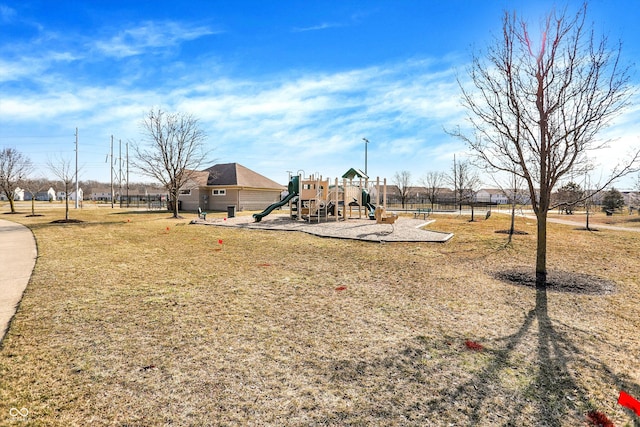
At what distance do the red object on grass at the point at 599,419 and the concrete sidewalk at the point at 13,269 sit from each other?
640 centimetres

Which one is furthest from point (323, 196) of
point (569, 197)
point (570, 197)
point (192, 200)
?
point (569, 197)

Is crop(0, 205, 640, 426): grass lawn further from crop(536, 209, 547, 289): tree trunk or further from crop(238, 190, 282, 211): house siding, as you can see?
crop(238, 190, 282, 211): house siding

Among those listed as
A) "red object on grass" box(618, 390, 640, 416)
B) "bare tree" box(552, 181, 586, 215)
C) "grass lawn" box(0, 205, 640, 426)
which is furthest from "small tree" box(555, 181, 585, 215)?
"red object on grass" box(618, 390, 640, 416)

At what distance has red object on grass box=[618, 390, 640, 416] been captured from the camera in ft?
9.39

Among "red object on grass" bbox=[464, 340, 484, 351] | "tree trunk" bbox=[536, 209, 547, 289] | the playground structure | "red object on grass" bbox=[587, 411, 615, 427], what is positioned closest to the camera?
"red object on grass" bbox=[587, 411, 615, 427]

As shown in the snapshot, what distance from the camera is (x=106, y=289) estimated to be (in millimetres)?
6160

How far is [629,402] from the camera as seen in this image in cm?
292

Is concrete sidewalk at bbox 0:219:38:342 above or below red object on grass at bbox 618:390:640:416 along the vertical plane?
above

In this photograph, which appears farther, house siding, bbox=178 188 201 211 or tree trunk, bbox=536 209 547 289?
house siding, bbox=178 188 201 211

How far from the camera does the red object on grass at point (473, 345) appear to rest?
3.90m

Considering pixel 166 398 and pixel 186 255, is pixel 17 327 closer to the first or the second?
pixel 166 398

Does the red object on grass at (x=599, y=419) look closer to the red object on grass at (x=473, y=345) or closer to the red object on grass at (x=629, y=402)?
the red object on grass at (x=629, y=402)

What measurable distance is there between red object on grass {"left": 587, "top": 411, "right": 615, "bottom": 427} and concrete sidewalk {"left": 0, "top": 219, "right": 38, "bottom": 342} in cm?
640

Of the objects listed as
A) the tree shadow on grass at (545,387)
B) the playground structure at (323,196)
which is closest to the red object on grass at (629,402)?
the tree shadow on grass at (545,387)
